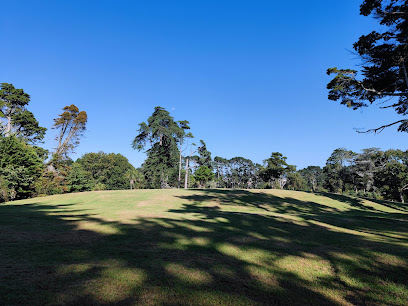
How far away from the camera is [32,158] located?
3500 cm

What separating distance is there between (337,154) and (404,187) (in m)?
20.7

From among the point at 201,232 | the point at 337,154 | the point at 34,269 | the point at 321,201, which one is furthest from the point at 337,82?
the point at 337,154

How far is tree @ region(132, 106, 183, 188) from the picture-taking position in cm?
4738

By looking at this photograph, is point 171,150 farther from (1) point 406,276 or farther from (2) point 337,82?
(1) point 406,276

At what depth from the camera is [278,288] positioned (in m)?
4.07

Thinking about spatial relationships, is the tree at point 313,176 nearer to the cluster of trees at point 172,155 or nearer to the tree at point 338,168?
the cluster of trees at point 172,155

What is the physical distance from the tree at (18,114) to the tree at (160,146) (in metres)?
19.6

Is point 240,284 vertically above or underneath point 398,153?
underneath

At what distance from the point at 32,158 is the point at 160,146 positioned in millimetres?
22159

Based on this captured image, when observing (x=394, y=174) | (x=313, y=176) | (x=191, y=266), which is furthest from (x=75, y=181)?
(x=313, y=176)

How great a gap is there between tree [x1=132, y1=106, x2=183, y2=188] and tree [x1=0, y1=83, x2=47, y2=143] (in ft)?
64.2

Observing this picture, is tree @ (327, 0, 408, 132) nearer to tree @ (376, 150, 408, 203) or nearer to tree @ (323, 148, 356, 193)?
tree @ (376, 150, 408, 203)

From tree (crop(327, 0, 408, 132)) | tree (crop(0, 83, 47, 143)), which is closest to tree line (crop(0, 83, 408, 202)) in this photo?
tree (crop(0, 83, 47, 143))

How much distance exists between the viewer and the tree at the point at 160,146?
4738 cm
